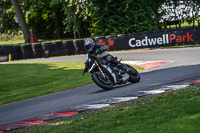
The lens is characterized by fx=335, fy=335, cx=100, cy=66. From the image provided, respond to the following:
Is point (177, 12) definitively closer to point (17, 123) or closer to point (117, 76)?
point (117, 76)

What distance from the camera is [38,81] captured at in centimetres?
1738

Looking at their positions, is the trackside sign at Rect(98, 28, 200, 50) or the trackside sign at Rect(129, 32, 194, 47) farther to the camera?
the trackside sign at Rect(129, 32, 194, 47)

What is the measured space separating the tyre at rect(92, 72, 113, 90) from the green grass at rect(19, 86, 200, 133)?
245cm

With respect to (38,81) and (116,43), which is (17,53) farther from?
(38,81)

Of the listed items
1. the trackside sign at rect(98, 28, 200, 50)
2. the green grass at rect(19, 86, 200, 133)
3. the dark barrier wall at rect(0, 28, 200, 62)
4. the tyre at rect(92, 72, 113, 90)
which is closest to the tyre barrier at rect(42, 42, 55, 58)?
the dark barrier wall at rect(0, 28, 200, 62)

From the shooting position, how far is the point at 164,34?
24938mm

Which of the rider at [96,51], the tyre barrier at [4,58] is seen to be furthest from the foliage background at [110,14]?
the rider at [96,51]

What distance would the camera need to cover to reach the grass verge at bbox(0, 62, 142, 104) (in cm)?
1412

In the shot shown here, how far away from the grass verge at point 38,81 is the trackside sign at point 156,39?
6.02 meters

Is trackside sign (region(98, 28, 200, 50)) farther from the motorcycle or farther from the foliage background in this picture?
the motorcycle

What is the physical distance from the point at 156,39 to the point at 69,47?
793 centimetres

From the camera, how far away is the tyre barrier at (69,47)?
2901 centimetres

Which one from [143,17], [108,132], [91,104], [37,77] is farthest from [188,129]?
[143,17]

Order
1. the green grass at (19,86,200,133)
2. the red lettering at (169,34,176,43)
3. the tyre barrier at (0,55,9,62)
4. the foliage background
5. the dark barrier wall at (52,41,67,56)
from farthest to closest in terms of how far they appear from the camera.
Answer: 1. the foliage background
2. the tyre barrier at (0,55,9,62)
3. the dark barrier wall at (52,41,67,56)
4. the red lettering at (169,34,176,43)
5. the green grass at (19,86,200,133)
